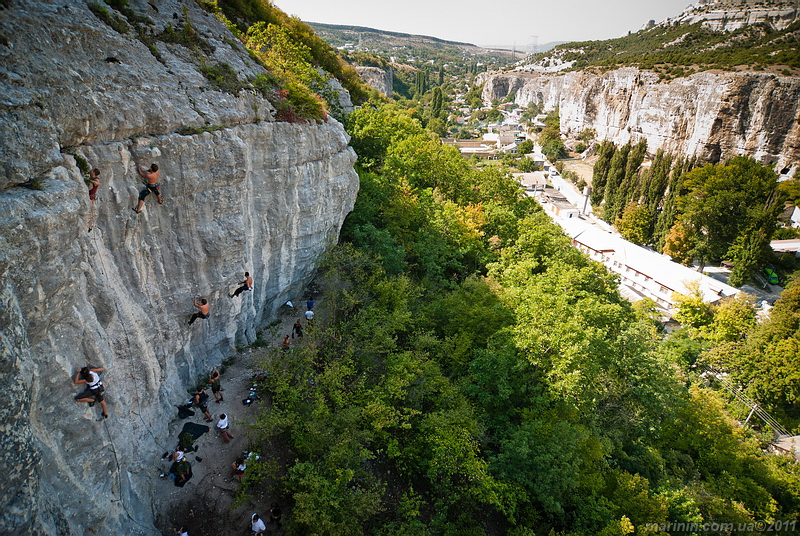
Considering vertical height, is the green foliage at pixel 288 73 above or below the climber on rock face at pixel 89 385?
above

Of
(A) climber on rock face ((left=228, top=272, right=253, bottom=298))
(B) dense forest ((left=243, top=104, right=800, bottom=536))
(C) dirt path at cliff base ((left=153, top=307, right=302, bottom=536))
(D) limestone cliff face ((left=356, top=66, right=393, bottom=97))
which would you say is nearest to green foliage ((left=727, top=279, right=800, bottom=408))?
(B) dense forest ((left=243, top=104, right=800, bottom=536))

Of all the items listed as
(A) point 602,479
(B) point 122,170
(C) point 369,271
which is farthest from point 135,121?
(A) point 602,479

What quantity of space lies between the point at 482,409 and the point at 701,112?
208 feet

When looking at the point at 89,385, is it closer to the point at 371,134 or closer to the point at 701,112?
A: the point at 371,134

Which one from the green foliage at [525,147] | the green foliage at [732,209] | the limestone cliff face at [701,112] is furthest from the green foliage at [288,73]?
the green foliage at [525,147]

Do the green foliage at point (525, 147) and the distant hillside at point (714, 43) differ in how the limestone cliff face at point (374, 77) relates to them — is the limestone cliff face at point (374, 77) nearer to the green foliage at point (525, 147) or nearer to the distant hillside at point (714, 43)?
the green foliage at point (525, 147)

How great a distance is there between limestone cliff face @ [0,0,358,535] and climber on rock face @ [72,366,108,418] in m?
0.19

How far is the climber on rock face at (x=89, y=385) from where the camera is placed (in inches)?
347

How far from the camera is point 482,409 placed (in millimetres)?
17359

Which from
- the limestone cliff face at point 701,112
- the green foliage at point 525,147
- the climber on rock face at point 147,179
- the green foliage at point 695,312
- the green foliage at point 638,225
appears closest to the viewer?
the climber on rock face at point 147,179

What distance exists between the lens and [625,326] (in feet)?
73.8

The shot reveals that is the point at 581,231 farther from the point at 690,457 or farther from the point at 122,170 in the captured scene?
the point at 122,170

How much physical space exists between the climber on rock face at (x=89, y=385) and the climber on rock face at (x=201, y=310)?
4.29 m

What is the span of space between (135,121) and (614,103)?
91259 millimetres
